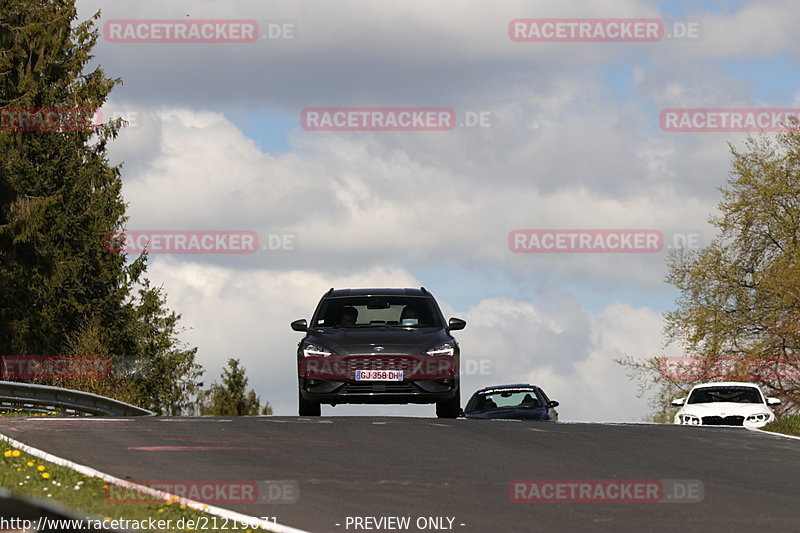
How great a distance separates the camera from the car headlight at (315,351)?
19219mm

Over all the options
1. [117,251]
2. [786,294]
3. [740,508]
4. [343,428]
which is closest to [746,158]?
[786,294]

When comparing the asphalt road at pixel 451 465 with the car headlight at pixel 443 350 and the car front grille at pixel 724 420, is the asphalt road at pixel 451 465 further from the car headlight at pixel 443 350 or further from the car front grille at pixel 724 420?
the car front grille at pixel 724 420

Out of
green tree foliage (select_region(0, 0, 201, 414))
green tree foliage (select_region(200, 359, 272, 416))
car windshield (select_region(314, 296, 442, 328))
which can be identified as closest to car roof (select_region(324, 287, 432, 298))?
car windshield (select_region(314, 296, 442, 328))

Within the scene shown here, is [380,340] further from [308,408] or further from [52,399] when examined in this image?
[52,399]

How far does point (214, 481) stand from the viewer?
1124cm

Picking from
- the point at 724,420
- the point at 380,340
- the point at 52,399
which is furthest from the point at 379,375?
the point at 52,399

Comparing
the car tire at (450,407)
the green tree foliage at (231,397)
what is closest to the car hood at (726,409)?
the car tire at (450,407)

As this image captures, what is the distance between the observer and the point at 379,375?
18938 millimetres

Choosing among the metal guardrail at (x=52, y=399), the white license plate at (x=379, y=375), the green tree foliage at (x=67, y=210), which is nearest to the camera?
the white license plate at (x=379, y=375)

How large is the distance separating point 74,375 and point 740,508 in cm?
3684

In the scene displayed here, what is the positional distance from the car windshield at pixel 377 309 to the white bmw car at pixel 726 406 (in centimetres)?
613

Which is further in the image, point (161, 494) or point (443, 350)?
point (443, 350)

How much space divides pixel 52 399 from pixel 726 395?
12.9 meters

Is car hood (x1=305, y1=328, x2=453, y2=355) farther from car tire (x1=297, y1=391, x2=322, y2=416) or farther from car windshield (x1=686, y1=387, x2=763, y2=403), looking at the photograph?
car windshield (x1=686, y1=387, x2=763, y2=403)
